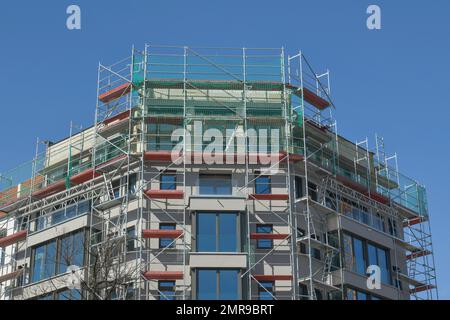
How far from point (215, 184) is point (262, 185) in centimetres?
260

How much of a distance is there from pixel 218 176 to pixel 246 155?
1.89 metres

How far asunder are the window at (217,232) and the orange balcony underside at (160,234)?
1.11 metres

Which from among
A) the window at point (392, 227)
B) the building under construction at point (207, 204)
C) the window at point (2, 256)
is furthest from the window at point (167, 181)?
the window at point (392, 227)

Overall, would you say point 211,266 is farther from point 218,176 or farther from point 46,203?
point 46,203

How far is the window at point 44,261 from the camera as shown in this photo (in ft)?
153

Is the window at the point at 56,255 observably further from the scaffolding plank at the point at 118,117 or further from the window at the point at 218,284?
the window at the point at 218,284

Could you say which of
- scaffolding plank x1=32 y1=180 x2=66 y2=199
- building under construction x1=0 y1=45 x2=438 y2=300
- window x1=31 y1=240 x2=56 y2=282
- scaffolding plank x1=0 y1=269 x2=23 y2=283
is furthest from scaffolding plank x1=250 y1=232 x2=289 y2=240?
scaffolding plank x1=0 y1=269 x2=23 y2=283

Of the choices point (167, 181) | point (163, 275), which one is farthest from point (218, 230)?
point (167, 181)

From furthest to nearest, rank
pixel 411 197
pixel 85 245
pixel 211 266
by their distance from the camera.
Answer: pixel 411 197
pixel 85 245
pixel 211 266

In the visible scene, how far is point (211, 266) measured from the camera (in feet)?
139

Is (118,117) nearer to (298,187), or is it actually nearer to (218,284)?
(298,187)

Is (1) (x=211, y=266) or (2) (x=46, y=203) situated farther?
(2) (x=46, y=203)

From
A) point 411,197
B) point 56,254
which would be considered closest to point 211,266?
point 56,254

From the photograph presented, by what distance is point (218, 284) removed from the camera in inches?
1655
